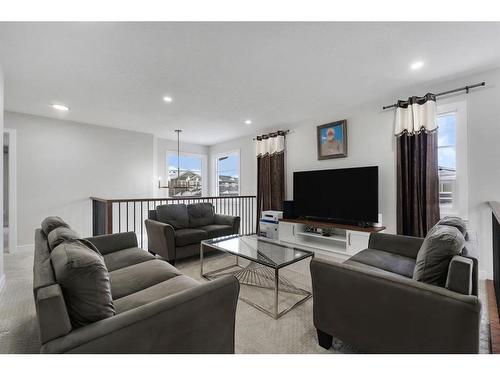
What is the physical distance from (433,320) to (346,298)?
0.42 meters

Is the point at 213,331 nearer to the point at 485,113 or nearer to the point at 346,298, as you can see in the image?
the point at 346,298

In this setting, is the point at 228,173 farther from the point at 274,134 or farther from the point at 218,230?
the point at 218,230

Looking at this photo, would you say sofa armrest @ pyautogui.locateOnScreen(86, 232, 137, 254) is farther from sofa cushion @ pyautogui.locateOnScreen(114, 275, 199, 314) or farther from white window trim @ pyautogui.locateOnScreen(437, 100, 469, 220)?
white window trim @ pyautogui.locateOnScreen(437, 100, 469, 220)

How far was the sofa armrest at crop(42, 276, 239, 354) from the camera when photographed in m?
0.89

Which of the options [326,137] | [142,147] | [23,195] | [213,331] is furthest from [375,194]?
[23,195]

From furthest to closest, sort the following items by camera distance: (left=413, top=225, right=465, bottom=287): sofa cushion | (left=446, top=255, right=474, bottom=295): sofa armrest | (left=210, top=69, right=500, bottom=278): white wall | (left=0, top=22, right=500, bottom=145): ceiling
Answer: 1. (left=210, top=69, right=500, bottom=278): white wall
2. (left=0, top=22, right=500, bottom=145): ceiling
3. (left=413, top=225, right=465, bottom=287): sofa cushion
4. (left=446, top=255, right=474, bottom=295): sofa armrest

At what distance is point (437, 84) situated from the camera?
2.95 m

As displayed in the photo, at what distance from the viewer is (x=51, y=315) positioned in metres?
0.87

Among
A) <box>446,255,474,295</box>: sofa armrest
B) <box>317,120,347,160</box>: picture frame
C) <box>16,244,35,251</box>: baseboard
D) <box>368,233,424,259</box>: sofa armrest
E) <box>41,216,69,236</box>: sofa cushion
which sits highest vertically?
<box>317,120,347,160</box>: picture frame

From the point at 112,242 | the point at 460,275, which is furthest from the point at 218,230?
the point at 460,275

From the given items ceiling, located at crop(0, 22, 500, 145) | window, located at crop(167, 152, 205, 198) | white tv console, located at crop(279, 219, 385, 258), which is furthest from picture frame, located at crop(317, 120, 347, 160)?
window, located at crop(167, 152, 205, 198)

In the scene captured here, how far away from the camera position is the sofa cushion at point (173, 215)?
360 centimetres

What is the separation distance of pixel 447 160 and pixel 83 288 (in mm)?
3826

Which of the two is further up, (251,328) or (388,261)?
(388,261)
